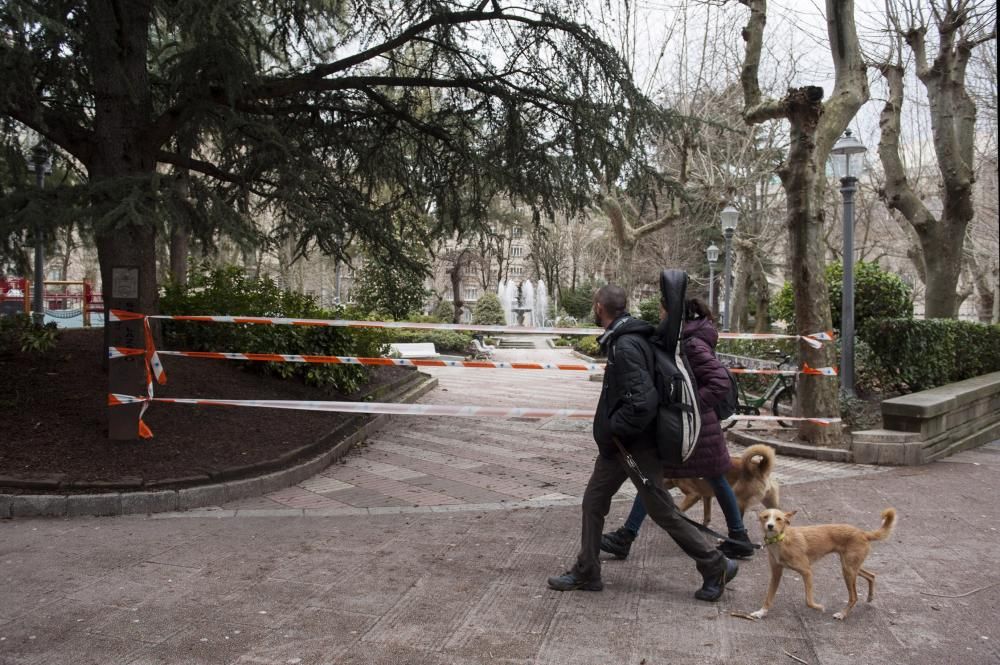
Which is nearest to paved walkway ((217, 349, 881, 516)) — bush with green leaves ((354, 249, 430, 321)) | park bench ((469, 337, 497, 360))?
park bench ((469, 337, 497, 360))

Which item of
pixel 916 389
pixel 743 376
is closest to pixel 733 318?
pixel 743 376

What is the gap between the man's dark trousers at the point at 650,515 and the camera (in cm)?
420

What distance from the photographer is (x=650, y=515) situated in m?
4.27

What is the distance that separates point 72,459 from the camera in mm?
6551

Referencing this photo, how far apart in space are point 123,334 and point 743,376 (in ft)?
34.5

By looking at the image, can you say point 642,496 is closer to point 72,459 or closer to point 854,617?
point 854,617

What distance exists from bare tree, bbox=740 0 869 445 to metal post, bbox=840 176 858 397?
675 millimetres

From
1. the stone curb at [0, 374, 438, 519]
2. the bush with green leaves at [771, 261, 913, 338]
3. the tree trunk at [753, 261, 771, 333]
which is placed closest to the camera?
the stone curb at [0, 374, 438, 519]

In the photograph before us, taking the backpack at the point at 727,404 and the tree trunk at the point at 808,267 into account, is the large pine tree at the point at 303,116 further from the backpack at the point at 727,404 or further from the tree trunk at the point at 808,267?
the backpack at the point at 727,404

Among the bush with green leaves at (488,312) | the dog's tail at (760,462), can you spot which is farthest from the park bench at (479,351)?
the dog's tail at (760,462)

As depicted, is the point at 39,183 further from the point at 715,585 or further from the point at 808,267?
the point at 715,585

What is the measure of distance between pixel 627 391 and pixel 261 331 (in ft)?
22.4

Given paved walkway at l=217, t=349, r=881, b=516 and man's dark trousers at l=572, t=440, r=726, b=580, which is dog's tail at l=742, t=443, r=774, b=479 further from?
paved walkway at l=217, t=349, r=881, b=516

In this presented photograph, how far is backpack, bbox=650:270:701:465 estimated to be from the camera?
4.07 m
